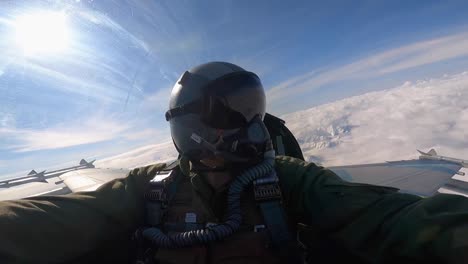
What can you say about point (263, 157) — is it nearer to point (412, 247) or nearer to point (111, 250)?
point (412, 247)

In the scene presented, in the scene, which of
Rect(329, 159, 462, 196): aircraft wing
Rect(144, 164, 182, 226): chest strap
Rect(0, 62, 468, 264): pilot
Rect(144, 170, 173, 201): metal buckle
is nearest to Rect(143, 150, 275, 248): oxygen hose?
Rect(0, 62, 468, 264): pilot

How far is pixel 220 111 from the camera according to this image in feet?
6.33

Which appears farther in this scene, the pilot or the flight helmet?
the flight helmet

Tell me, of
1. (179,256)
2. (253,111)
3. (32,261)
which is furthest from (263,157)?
(32,261)

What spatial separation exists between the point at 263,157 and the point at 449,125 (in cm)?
15342

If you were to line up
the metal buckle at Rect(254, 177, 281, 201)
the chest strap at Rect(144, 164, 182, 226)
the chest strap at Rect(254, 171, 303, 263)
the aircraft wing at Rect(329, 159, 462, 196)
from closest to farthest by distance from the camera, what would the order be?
1. the chest strap at Rect(254, 171, 303, 263)
2. the metal buckle at Rect(254, 177, 281, 201)
3. the chest strap at Rect(144, 164, 182, 226)
4. the aircraft wing at Rect(329, 159, 462, 196)

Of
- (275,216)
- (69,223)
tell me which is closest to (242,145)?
(275,216)

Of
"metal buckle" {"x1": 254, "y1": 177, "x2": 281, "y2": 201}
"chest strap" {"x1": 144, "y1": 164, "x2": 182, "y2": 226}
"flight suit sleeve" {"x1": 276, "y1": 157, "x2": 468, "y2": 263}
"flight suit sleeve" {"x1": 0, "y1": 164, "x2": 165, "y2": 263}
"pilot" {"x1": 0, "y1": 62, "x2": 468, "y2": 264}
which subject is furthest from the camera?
"chest strap" {"x1": 144, "y1": 164, "x2": 182, "y2": 226}

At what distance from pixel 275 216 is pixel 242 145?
22.8 inches

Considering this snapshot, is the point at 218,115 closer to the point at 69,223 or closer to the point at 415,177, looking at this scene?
the point at 69,223

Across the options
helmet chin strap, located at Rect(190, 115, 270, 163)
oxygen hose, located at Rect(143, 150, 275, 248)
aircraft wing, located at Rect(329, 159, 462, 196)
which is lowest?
aircraft wing, located at Rect(329, 159, 462, 196)

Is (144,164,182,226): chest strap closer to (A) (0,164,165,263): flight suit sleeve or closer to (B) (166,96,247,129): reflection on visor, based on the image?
(A) (0,164,165,263): flight suit sleeve

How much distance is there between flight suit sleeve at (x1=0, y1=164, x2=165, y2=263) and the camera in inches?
52.4

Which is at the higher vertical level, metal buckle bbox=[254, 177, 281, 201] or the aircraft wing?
metal buckle bbox=[254, 177, 281, 201]
